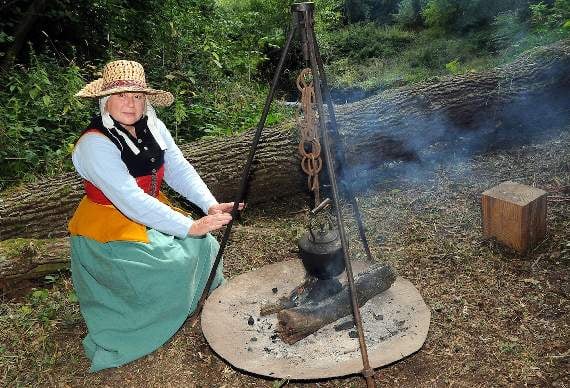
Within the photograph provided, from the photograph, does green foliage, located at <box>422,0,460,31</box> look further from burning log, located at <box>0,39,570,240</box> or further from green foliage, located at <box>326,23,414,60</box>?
burning log, located at <box>0,39,570,240</box>

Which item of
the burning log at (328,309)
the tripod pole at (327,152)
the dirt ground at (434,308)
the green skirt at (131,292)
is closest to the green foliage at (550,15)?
the dirt ground at (434,308)

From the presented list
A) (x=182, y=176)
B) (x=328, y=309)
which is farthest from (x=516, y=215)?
→ (x=182, y=176)

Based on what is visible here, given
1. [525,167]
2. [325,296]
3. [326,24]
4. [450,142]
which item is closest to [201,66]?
[450,142]

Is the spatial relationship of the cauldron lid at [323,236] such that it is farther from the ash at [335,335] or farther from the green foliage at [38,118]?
the green foliage at [38,118]

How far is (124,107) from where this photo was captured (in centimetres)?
277

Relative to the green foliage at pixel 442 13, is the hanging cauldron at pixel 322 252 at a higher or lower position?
higher

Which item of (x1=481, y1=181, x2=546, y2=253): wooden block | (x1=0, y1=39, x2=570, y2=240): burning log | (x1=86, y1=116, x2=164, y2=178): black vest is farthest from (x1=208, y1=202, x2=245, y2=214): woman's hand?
(x1=481, y1=181, x2=546, y2=253): wooden block

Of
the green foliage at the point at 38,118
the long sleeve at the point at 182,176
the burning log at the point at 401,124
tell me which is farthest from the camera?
the green foliage at the point at 38,118

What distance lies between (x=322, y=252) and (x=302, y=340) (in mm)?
523

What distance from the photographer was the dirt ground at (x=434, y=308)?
2826 mm

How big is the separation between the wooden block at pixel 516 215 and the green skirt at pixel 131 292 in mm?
2239

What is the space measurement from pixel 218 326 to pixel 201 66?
5601 mm

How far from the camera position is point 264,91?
28.8 ft

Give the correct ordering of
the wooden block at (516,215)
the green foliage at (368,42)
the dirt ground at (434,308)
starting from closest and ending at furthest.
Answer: the dirt ground at (434,308), the wooden block at (516,215), the green foliage at (368,42)
